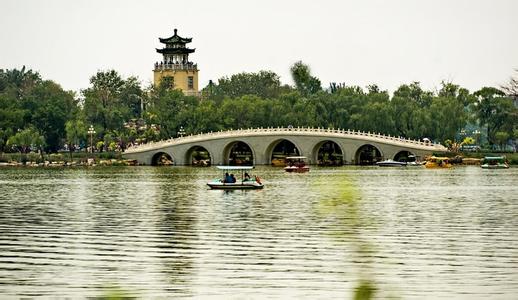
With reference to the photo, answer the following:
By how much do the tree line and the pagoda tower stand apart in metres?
8.64

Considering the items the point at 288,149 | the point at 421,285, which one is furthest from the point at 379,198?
the point at 288,149

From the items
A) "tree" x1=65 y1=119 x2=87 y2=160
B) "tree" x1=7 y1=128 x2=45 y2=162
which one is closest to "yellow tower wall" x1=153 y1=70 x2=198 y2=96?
"tree" x1=65 y1=119 x2=87 y2=160

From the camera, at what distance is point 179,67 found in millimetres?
129750

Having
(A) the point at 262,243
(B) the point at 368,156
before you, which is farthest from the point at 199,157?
(A) the point at 262,243

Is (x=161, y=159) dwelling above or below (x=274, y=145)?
below

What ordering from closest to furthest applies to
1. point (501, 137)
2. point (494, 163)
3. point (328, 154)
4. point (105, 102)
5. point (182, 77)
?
point (494, 163) → point (501, 137) → point (328, 154) → point (105, 102) → point (182, 77)

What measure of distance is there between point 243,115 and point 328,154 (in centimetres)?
990

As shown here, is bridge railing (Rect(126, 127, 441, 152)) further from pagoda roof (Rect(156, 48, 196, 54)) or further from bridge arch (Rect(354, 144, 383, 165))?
pagoda roof (Rect(156, 48, 196, 54))

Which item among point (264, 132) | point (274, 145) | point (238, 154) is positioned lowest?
point (238, 154)

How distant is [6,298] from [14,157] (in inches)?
3305

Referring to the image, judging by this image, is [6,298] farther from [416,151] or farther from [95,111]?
[95,111]

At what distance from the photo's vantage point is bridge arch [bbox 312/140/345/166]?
324ft

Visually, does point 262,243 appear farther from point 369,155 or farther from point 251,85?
point 251,85

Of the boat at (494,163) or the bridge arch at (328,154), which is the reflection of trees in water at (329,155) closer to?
the bridge arch at (328,154)
